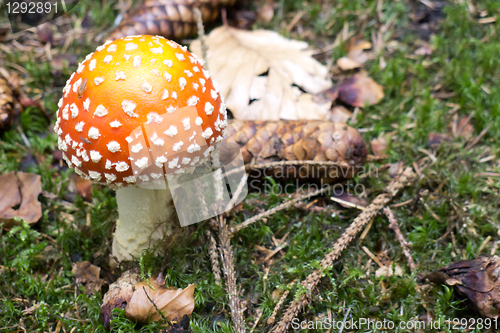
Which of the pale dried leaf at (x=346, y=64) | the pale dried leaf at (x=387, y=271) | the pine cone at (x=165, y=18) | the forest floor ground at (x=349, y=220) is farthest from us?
the pale dried leaf at (x=346, y=64)

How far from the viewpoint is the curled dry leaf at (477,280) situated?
78.8 inches

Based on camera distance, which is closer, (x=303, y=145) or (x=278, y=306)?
(x=278, y=306)

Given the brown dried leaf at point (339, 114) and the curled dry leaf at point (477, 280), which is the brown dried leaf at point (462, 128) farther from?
the curled dry leaf at point (477, 280)

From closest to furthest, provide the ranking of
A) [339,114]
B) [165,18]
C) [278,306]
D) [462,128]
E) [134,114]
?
1. [134,114]
2. [278,306]
3. [462,128]
4. [339,114]
5. [165,18]

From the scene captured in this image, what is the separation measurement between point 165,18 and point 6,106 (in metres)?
1.56

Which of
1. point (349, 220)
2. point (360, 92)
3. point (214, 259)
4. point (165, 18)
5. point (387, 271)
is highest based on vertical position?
point (165, 18)

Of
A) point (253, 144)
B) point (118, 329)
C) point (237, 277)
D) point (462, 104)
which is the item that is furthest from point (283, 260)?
point (462, 104)

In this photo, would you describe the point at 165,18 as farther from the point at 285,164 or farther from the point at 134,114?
the point at 134,114

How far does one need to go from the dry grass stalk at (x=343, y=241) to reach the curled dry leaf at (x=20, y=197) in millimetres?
1867

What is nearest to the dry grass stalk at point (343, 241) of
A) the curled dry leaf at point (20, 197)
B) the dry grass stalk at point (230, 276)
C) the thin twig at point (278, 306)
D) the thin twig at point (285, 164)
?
the thin twig at point (278, 306)

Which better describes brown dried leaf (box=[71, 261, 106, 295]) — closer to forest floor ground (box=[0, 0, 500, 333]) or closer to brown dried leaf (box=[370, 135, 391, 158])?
forest floor ground (box=[0, 0, 500, 333])

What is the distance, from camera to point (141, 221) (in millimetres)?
2326

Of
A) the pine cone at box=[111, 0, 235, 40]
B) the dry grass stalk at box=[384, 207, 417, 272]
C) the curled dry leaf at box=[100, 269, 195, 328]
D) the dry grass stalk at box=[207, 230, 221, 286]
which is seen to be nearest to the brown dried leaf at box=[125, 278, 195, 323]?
the curled dry leaf at box=[100, 269, 195, 328]

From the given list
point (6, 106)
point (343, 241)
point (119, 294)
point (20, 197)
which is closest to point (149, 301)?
point (119, 294)
